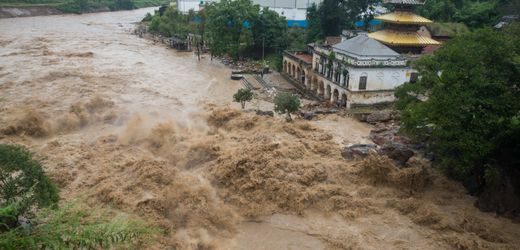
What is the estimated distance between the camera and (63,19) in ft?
264

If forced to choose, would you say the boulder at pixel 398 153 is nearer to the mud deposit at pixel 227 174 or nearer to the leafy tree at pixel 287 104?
the mud deposit at pixel 227 174

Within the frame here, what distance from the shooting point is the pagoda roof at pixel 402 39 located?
33.7 m

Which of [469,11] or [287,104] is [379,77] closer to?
[287,104]

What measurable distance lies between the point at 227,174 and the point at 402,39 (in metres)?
21.6

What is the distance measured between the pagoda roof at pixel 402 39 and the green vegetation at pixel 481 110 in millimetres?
14991

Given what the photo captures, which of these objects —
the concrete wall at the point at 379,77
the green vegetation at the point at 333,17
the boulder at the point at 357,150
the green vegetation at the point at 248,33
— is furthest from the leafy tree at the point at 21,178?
the green vegetation at the point at 333,17

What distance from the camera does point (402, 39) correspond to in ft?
112

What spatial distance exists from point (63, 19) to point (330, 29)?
193 feet

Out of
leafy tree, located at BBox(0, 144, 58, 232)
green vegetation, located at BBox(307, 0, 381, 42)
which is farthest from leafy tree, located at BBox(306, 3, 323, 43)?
leafy tree, located at BBox(0, 144, 58, 232)

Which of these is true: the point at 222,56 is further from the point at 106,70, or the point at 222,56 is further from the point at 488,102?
the point at 488,102

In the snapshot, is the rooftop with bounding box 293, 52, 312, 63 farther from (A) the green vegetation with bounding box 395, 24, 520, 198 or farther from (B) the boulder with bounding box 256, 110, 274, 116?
(A) the green vegetation with bounding box 395, 24, 520, 198

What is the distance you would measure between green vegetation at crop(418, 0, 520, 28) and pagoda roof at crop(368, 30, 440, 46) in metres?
10.4

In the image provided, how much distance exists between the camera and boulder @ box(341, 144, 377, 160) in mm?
21823

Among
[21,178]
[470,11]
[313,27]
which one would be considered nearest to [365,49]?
[313,27]
